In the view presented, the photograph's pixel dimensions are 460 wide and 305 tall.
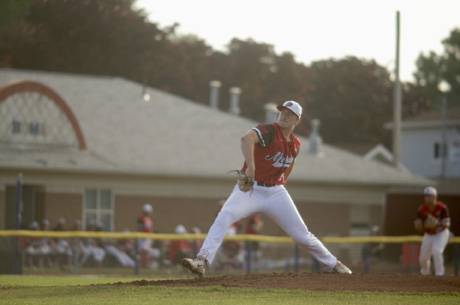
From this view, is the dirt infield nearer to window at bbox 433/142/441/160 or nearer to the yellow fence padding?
the yellow fence padding

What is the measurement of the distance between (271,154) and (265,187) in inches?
15.6

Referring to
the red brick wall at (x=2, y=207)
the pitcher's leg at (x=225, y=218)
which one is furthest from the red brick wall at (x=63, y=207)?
the pitcher's leg at (x=225, y=218)

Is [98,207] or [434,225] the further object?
[98,207]

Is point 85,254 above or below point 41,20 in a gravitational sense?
below

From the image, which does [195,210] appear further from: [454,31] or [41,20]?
[454,31]

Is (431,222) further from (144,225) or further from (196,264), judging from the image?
(144,225)

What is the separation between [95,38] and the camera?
47.9 meters

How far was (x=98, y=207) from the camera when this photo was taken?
36656 millimetres

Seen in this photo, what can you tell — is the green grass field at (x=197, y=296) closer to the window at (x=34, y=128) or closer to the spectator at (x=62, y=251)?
the spectator at (x=62, y=251)

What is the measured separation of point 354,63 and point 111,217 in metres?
→ 45.9

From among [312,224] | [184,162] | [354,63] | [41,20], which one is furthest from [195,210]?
[354,63]

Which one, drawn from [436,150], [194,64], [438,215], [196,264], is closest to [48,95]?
[438,215]

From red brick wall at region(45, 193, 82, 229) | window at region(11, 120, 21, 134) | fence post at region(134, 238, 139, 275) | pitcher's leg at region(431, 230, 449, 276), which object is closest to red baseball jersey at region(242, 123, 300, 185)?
pitcher's leg at region(431, 230, 449, 276)

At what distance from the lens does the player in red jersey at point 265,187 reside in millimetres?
14492
